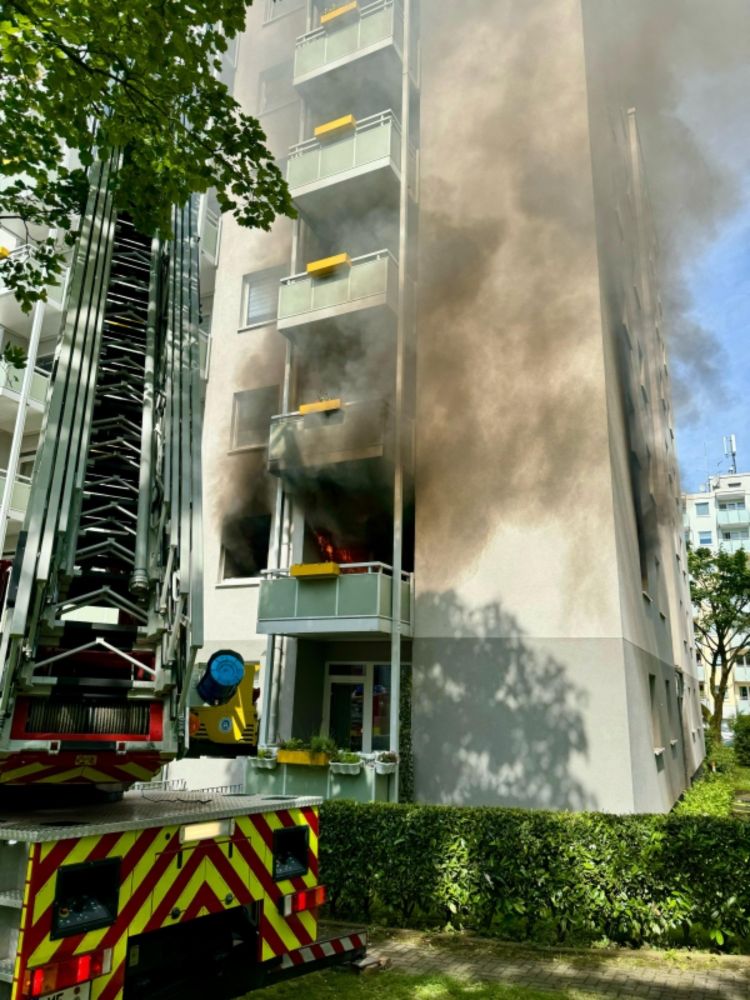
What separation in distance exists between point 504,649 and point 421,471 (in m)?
3.10

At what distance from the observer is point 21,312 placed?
16531mm

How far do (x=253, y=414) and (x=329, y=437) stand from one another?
129 inches

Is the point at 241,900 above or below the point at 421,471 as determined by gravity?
below

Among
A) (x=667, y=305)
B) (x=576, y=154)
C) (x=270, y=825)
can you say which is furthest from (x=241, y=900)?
(x=667, y=305)

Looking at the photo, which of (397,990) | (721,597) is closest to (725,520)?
(721,597)

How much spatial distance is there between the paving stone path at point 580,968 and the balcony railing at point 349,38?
14733 mm

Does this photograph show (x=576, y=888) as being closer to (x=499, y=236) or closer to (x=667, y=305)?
(x=499, y=236)

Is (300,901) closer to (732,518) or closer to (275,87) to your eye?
(275,87)

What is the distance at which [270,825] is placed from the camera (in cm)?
462

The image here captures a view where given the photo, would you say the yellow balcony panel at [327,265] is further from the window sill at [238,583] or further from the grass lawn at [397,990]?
the grass lawn at [397,990]

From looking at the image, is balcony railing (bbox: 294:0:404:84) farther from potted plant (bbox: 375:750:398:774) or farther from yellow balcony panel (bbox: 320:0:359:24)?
potted plant (bbox: 375:750:398:774)

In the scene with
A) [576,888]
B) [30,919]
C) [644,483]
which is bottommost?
[576,888]

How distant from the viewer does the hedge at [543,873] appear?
567cm

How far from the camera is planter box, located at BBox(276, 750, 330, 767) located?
33.4ft
